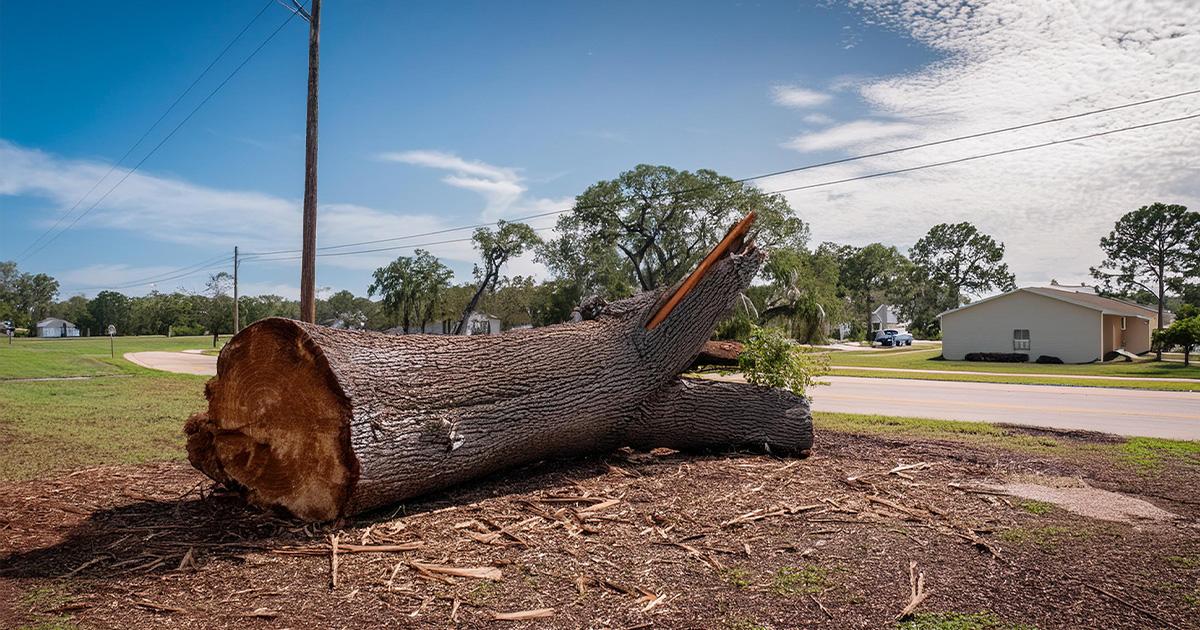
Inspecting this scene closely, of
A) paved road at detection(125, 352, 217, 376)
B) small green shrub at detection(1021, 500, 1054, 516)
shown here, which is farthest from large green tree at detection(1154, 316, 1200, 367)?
paved road at detection(125, 352, 217, 376)

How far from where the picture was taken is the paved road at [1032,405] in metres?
11.7

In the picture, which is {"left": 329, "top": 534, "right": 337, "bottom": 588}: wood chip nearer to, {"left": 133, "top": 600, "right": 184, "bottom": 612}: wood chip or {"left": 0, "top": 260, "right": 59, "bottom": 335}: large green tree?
{"left": 133, "top": 600, "right": 184, "bottom": 612}: wood chip

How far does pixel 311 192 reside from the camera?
39.6 ft

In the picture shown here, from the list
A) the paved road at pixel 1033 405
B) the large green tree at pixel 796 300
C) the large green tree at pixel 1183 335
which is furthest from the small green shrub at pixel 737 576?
the large green tree at pixel 796 300

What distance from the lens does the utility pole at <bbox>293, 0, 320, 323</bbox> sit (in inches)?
472

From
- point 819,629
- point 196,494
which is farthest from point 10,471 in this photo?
point 819,629

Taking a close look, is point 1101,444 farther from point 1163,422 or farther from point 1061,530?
point 1061,530

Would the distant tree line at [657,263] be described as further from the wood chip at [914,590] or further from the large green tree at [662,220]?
the wood chip at [914,590]

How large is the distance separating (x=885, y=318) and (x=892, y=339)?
33385 mm

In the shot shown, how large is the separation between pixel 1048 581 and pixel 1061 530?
124cm

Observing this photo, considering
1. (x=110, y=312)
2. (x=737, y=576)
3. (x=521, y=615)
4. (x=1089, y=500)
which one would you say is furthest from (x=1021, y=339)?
(x=110, y=312)

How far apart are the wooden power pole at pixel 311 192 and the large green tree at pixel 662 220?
35.9 metres

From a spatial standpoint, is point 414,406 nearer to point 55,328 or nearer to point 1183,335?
point 1183,335

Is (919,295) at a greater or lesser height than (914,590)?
greater
